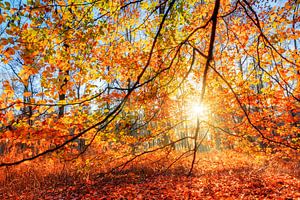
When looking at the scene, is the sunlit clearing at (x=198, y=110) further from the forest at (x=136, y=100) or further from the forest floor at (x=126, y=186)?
the forest floor at (x=126, y=186)

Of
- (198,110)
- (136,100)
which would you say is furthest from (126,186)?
(198,110)

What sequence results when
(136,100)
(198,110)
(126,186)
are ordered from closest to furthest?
(198,110) < (136,100) < (126,186)

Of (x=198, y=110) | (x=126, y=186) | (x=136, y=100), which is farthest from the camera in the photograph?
(x=126, y=186)

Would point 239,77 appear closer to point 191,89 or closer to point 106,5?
point 191,89

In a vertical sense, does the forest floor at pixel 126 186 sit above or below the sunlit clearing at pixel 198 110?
below

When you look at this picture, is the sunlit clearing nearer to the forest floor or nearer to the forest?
the forest

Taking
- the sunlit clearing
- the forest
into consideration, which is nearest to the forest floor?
the forest

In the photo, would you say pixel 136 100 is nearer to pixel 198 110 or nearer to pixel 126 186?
pixel 198 110

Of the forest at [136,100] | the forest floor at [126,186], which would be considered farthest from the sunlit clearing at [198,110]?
the forest floor at [126,186]

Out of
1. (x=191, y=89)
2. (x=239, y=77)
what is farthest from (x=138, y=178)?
(x=239, y=77)

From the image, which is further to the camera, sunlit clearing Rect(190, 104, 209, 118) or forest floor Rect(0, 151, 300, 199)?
forest floor Rect(0, 151, 300, 199)

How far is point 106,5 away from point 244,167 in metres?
11.1

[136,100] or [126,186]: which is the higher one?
[136,100]

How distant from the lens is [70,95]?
3.94 meters
